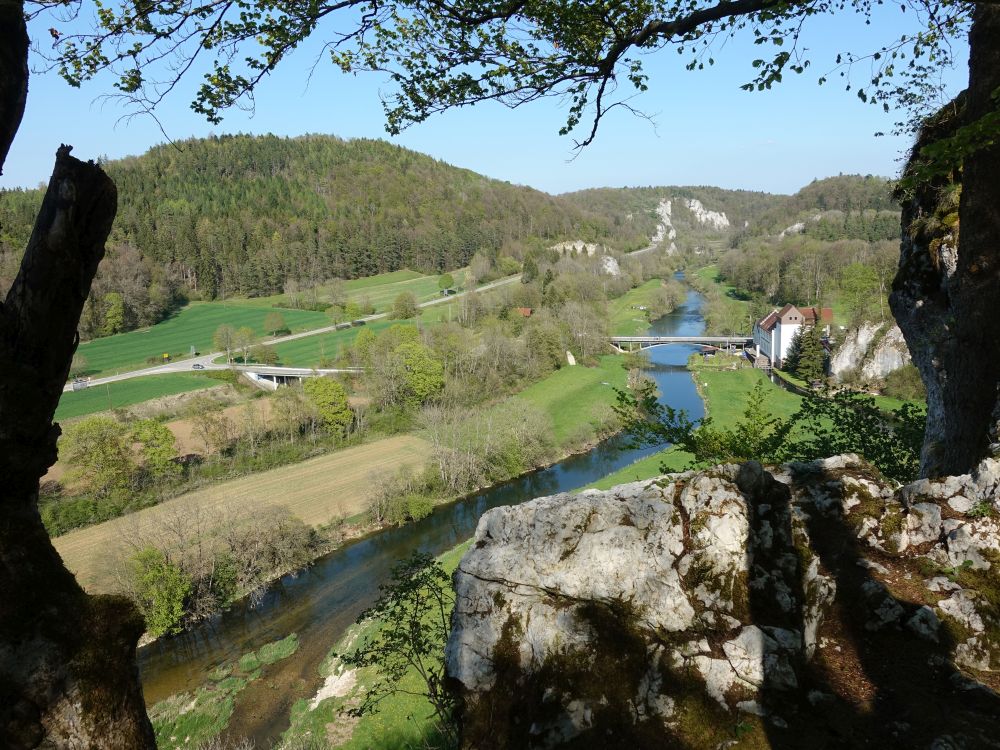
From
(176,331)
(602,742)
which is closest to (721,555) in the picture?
(602,742)

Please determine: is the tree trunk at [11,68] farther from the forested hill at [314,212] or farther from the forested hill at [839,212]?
the forested hill at [314,212]

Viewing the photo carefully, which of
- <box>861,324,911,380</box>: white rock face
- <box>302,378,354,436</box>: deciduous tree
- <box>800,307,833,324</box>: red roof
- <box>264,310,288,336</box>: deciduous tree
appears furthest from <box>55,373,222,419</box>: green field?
<box>800,307,833,324</box>: red roof

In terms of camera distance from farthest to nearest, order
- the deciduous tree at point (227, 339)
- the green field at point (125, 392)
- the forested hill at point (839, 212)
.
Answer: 1. the forested hill at point (839, 212)
2. the deciduous tree at point (227, 339)
3. the green field at point (125, 392)

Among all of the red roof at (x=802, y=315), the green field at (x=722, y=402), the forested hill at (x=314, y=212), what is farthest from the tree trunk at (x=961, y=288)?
the forested hill at (x=314, y=212)

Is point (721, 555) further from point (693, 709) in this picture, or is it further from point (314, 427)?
point (314, 427)

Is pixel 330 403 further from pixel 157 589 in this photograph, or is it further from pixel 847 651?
pixel 847 651

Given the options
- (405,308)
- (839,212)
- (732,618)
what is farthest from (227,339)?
(839,212)

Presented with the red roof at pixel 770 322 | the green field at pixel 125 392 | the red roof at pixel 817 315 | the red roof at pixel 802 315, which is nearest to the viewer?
the green field at pixel 125 392

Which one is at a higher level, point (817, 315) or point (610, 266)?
point (610, 266)
